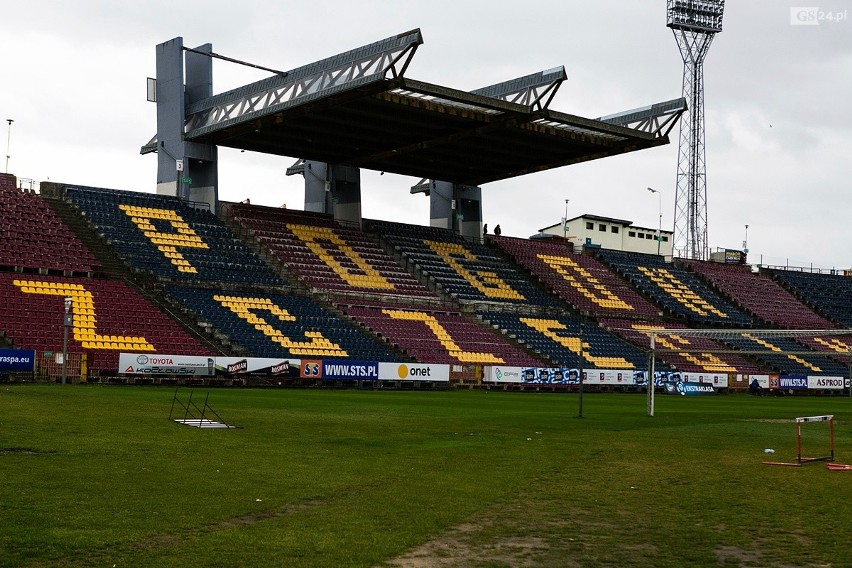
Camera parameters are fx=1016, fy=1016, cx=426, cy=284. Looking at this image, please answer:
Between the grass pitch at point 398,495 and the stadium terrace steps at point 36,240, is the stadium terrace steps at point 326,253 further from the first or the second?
the grass pitch at point 398,495

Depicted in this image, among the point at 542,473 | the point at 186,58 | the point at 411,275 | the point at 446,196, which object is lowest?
the point at 542,473

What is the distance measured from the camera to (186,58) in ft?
228

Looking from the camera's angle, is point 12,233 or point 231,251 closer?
point 12,233

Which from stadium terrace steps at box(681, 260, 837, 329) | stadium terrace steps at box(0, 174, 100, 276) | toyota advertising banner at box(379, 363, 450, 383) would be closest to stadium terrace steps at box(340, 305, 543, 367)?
toyota advertising banner at box(379, 363, 450, 383)

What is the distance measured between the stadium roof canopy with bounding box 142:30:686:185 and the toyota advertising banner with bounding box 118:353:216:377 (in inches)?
676

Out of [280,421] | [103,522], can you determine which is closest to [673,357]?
[280,421]

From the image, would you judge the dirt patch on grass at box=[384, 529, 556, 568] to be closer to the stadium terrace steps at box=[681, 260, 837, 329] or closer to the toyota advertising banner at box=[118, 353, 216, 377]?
the toyota advertising banner at box=[118, 353, 216, 377]

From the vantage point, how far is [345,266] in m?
72.5

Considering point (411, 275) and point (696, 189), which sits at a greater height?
point (696, 189)

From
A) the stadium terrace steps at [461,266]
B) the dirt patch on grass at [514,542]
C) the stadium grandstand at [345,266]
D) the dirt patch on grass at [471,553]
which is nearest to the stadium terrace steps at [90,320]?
the stadium grandstand at [345,266]

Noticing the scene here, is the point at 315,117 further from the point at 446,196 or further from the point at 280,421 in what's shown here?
the point at 280,421

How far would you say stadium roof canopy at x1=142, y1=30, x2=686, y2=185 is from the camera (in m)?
57.3

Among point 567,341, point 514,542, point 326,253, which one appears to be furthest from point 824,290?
point 514,542

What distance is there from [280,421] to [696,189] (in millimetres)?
81480
